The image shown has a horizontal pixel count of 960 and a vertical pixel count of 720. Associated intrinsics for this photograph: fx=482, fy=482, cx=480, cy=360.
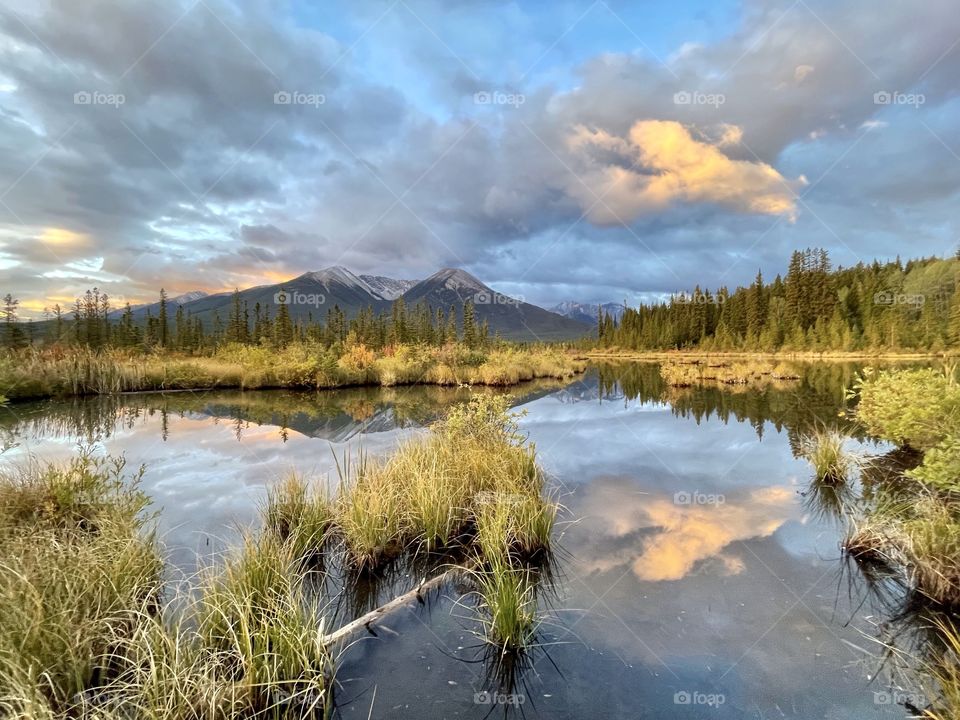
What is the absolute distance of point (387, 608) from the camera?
4980 mm

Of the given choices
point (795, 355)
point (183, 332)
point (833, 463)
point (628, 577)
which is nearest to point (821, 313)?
point (795, 355)

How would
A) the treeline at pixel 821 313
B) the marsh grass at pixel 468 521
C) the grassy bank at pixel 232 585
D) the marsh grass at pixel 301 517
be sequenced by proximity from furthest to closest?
the treeline at pixel 821 313 < the marsh grass at pixel 301 517 < the marsh grass at pixel 468 521 < the grassy bank at pixel 232 585

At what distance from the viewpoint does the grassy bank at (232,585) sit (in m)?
3.19

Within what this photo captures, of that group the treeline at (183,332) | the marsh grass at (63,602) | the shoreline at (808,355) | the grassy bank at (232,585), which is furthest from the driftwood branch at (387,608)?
the shoreline at (808,355)

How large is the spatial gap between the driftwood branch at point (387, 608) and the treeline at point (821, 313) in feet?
222

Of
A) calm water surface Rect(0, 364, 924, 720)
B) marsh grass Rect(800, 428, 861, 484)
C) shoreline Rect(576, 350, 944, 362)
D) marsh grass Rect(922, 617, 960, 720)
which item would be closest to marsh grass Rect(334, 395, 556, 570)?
calm water surface Rect(0, 364, 924, 720)

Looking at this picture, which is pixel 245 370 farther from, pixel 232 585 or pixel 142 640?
pixel 142 640

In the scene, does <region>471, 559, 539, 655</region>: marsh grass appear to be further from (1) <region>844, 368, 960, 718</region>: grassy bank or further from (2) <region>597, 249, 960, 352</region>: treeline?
(2) <region>597, 249, 960, 352</region>: treeline

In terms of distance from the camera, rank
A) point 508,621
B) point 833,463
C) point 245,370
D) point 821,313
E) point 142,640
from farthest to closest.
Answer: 1. point 821,313
2. point 245,370
3. point 833,463
4. point 508,621
5. point 142,640

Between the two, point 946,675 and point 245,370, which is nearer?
point 946,675

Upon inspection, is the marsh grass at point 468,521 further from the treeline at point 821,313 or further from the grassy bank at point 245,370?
the treeline at point 821,313

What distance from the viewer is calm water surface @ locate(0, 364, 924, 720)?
3.81m

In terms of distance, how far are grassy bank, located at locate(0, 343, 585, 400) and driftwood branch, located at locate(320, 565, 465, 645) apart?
20.2 m

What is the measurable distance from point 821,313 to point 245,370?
7983 centimetres
